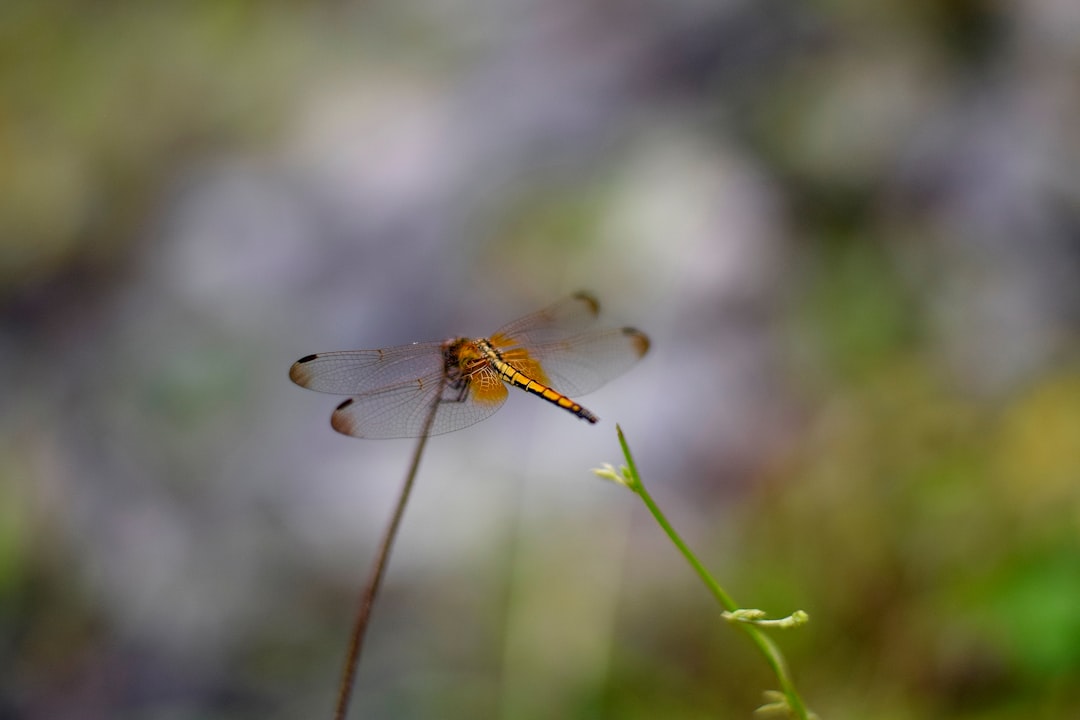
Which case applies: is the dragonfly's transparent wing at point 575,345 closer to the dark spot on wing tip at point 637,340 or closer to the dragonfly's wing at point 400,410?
the dark spot on wing tip at point 637,340

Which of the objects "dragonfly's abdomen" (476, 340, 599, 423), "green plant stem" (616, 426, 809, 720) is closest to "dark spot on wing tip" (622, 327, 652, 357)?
"dragonfly's abdomen" (476, 340, 599, 423)

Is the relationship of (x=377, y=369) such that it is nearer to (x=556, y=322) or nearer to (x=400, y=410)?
(x=400, y=410)

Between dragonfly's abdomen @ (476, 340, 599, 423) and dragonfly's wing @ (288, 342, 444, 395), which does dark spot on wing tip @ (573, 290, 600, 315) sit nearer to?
dragonfly's abdomen @ (476, 340, 599, 423)

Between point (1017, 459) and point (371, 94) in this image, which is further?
point (371, 94)

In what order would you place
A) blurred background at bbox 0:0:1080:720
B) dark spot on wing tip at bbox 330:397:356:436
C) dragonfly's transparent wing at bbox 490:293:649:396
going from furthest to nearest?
blurred background at bbox 0:0:1080:720, dragonfly's transparent wing at bbox 490:293:649:396, dark spot on wing tip at bbox 330:397:356:436

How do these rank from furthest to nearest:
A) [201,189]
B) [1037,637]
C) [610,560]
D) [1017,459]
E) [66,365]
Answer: [201,189] → [66,365] → [610,560] → [1017,459] → [1037,637]

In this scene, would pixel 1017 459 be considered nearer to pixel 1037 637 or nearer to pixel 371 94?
pixel 1037 637

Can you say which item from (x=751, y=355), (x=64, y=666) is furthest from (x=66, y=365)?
(x=751, y=355)
